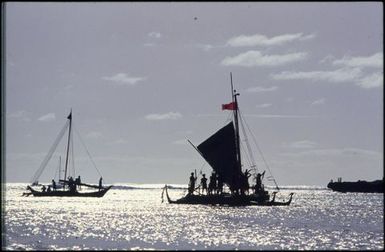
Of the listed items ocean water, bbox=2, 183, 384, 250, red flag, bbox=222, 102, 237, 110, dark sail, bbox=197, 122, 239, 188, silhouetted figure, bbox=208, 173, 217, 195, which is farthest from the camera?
silhouetted figure, bbox=208, 173, 217, 195

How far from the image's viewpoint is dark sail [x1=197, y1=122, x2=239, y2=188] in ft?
374

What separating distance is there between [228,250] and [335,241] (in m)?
14.1

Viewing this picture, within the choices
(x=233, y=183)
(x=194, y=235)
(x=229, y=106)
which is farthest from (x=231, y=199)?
(x=194, y=235)

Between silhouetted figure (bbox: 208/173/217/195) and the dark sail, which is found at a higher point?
the dark sail

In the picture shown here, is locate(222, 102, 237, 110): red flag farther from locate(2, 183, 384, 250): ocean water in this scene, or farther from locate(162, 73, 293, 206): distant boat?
locate(2, 183, 384, 250): ocean water

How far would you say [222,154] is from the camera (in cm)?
11438

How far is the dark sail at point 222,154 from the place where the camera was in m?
114

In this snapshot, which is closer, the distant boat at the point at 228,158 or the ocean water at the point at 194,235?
the ocean water at the point at 194,235

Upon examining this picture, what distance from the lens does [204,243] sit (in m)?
60.5

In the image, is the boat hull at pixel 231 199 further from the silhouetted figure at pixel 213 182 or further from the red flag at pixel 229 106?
the red flag at pixel 229 106

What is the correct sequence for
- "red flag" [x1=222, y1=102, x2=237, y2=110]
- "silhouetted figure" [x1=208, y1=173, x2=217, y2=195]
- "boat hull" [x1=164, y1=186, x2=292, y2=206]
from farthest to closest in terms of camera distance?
"silhouetted figure" [x1=208, y1=173, x2=217, y2=195], "boat hull" [x1=164, y1=186, x2=292, y2=206], "red flag" [x1=222, y1=102, x2=237, y2=110]

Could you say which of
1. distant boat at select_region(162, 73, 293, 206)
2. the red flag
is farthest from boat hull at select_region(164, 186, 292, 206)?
the red flag

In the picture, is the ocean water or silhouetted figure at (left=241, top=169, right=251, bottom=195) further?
silhouetted figure at (left=241, top=169, right=251, bottom=195)

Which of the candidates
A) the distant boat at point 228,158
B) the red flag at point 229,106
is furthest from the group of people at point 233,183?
the red flag at point 229,106
